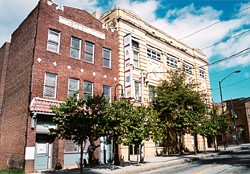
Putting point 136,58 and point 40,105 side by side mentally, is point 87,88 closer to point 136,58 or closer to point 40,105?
point 40,105

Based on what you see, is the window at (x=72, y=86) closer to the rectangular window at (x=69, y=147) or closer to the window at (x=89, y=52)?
the window at (x=89, y=52)

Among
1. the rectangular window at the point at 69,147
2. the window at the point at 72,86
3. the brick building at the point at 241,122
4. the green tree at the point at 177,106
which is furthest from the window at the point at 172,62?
the brick building at the point at 241,122

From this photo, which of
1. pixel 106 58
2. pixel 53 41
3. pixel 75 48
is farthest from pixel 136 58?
pixel 53 41

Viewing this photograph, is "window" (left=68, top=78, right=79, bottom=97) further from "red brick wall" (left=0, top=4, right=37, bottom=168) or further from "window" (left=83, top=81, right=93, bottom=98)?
"red brick wall" (left=0, top=4, right=37, bottom=168)

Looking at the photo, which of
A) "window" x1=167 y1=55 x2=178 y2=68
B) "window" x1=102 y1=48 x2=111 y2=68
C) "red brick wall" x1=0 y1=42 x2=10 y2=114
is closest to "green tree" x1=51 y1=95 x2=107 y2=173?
"window" x1=102 y1=48 x2=111 y2=68

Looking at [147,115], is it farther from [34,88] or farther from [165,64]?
[165,64]

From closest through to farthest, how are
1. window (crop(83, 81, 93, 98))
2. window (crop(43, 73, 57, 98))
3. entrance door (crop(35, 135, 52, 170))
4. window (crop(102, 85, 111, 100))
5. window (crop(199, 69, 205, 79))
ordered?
entrance door (crop(35, 135, 52, 170)) < window (crop(43, 73, 57, 98)) < window (crop(83, 81, 93, 98)) < window (crop(102, 85, 111, 100)) < window (crop(199, 69, 205, 79))

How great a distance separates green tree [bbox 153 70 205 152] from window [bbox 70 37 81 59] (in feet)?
28.4

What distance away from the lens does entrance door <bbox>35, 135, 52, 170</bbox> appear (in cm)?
1451

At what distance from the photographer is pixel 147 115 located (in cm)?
1566

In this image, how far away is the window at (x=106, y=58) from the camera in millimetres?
20056

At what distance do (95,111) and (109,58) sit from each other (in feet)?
30.2

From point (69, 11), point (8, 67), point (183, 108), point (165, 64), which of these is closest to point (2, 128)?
point (8, 67)

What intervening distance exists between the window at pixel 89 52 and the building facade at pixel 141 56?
114 inches
